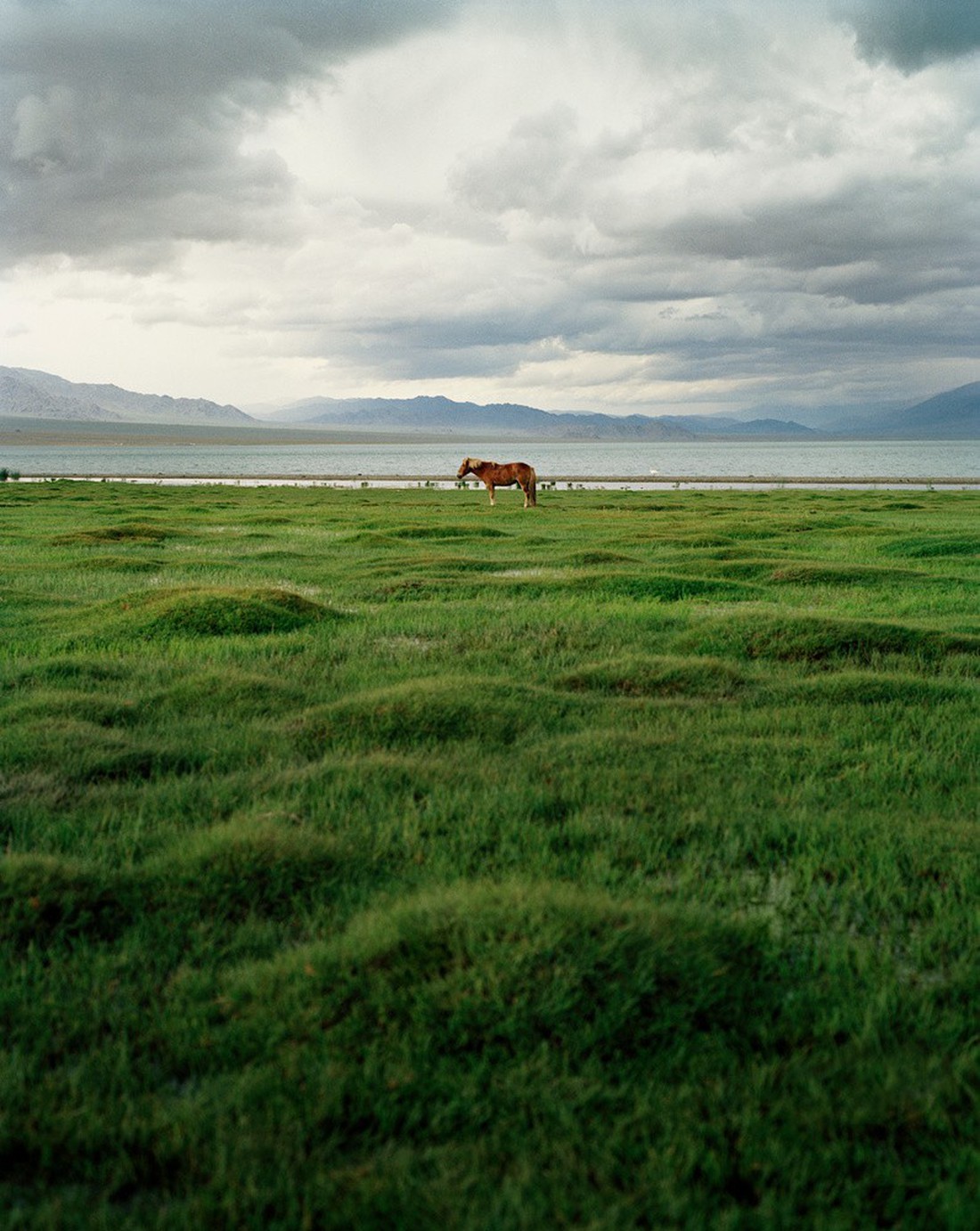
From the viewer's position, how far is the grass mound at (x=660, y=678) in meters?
10.2

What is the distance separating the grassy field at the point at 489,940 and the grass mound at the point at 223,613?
57.2 inches

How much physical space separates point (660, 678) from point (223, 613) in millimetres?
6337

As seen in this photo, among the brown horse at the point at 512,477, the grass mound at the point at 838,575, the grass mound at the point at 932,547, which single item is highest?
the brown horse at the point at 512,477

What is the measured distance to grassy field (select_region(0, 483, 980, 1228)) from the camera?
3387 millimetres

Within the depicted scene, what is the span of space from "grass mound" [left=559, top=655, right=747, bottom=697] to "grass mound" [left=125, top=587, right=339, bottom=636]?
15.8 ft

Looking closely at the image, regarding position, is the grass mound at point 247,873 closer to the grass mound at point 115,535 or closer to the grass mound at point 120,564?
the grass mound at point 120,564

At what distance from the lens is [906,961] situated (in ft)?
16.0

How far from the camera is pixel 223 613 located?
13781 mm

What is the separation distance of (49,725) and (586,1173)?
6.36 metres

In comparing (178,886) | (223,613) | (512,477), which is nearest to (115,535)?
(223,613)

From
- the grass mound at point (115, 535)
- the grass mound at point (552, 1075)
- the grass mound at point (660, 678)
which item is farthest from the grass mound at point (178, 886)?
the grass mound at point (115, 535)

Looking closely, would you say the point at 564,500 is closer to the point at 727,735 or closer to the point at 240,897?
the point at 727,735

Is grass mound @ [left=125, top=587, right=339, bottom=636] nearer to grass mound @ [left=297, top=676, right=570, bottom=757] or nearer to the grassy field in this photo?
the grassy field

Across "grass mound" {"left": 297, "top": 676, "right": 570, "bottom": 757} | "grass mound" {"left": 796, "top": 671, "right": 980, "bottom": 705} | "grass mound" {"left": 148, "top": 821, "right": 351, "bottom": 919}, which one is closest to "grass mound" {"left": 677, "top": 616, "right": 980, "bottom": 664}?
"grass mound" {"left": 796, "top": 671, "right": 980, "bottom": 705}
